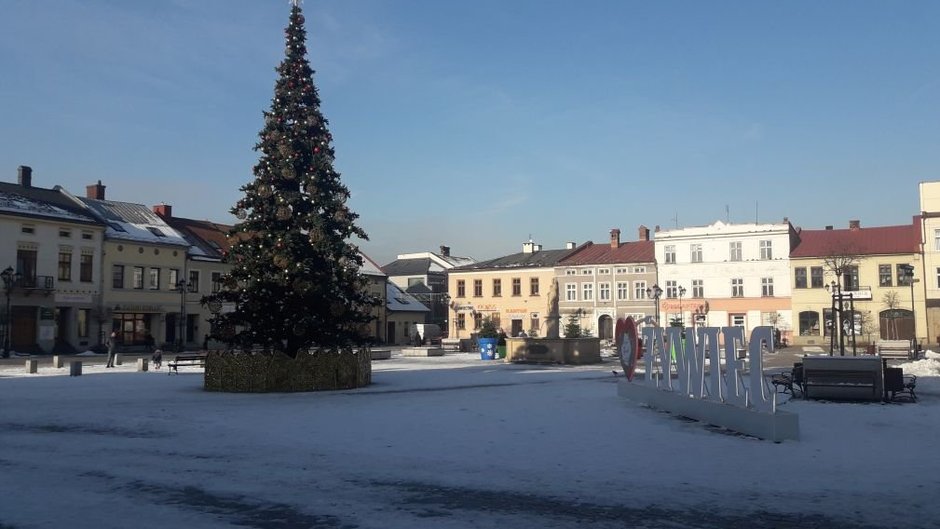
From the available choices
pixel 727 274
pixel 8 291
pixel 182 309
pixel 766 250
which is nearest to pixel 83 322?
pixel 182 309

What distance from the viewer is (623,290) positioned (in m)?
64.3

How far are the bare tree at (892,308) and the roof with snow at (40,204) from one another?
174ft

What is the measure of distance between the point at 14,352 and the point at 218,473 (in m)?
40.0

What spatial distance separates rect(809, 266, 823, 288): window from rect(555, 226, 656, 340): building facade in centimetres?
1189

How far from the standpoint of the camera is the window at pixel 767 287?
59.3 meters

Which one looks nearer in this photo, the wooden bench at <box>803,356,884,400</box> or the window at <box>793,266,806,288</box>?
the wooden bench at <box>803,356,884,400</box>

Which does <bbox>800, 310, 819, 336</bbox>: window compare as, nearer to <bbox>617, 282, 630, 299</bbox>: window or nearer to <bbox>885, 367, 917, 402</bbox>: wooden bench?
<bbox>617, 282, 630, 299</bbox>: window

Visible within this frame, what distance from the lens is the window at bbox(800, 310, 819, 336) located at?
56.6 metres

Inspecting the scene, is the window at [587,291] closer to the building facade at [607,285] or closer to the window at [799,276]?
the building facade at [607,285]

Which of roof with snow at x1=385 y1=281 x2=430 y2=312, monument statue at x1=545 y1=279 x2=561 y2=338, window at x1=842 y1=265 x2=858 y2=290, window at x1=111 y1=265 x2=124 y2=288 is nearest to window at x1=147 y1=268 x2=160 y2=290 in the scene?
window at x1=111 y1=265 x2=124 y2=288

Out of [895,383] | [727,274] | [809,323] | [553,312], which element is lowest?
[895,383]

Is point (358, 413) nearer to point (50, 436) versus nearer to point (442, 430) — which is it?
point (442, 430)

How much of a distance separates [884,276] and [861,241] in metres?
3.43

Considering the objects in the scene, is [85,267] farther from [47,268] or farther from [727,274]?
[727,274]
